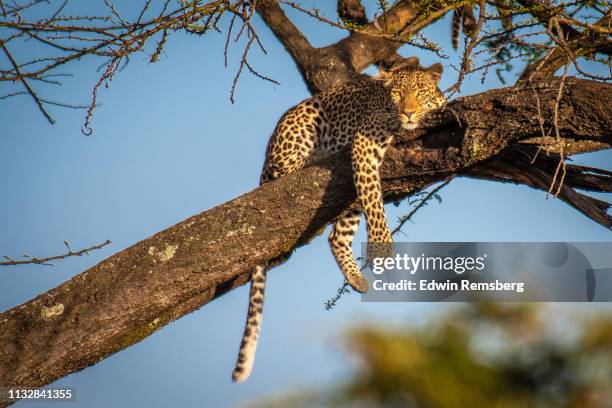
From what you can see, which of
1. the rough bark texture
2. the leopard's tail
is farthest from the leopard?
the rough bark texture

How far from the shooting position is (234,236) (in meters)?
6.17

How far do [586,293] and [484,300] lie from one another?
4.31 metres

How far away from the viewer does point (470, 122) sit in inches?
230

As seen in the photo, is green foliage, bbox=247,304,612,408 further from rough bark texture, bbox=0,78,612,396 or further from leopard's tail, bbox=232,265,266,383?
leopard's tail, bbox=232,265,266,383

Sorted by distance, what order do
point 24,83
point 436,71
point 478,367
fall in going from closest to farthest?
point 478,367
point 24,83
point 436,71

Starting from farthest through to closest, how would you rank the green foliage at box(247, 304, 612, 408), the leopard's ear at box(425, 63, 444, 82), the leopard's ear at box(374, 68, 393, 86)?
the leopard's ear at box(425, 63, 444, 82), the leopard's ear at box(374, 68, 393, 86), the green foliage at box(247, 304, 612, 408)

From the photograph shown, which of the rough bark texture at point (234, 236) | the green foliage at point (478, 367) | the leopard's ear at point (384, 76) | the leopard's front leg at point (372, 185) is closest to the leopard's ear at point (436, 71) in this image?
the leopard's ear at point (384, 76)

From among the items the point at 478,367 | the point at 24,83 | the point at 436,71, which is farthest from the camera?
the point at 436,71

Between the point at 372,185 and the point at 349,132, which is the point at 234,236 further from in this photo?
the point at 349,132

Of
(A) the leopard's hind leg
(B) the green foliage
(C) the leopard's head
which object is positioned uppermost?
(C) the leopard's head

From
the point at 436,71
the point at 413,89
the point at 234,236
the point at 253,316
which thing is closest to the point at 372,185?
the point at 234,236

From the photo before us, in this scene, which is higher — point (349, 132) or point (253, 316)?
point (349, 132)

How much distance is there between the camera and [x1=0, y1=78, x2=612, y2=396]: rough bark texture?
5758 millimetres

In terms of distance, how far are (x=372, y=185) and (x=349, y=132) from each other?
4.06ft
